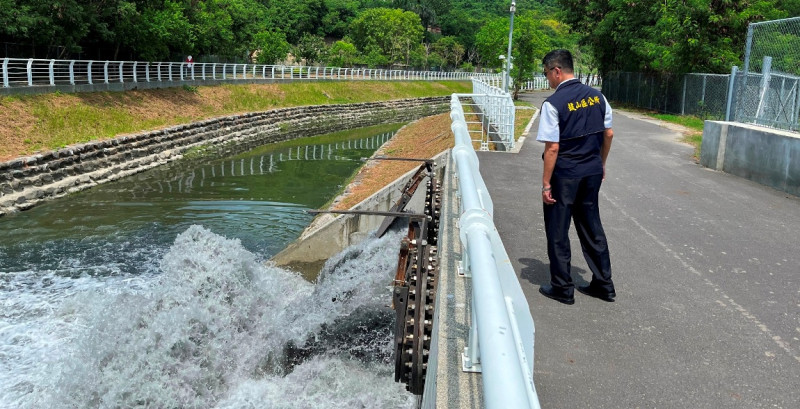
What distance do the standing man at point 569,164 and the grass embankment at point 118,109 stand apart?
56.4 feet

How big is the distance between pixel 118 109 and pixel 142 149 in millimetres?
3937

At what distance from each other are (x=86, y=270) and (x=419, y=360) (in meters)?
8.51


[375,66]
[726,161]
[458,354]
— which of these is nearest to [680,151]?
[726,161]

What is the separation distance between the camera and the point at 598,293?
17.5 feet

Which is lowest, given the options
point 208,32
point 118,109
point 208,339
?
point 208,339

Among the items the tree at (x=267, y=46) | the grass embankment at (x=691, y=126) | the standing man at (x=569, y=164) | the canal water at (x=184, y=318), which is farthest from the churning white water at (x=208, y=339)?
the tree at (x=267, y=46)

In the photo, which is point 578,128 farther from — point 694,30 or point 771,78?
point 694,30

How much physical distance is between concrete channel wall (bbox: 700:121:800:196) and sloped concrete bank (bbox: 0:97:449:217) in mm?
15195

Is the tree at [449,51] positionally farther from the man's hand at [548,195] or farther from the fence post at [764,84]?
the man's hand at [548,195]

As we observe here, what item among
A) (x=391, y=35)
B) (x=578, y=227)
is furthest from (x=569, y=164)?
(x=391, y=35)

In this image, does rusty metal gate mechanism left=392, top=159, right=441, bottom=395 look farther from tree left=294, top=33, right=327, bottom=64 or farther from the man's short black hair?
tree left=294, top=33, right=327, bottom=64

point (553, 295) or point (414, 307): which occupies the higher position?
point (553, 295)

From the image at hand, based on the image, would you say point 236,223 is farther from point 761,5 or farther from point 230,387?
point 761,5


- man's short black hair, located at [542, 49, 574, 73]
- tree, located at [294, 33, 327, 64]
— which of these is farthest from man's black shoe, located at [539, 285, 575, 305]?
tree, located at [294, 33, 327, 64]
